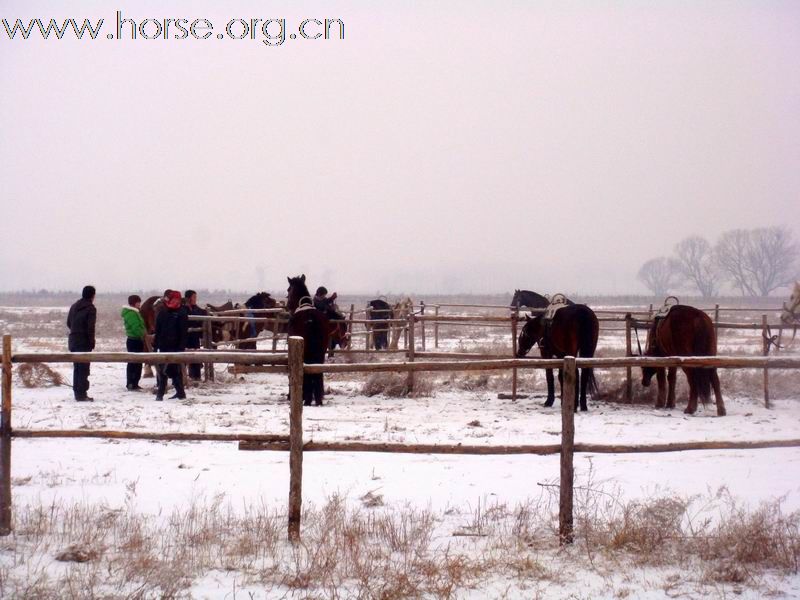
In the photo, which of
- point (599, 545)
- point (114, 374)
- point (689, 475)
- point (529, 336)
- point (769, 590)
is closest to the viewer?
point (769, 590)

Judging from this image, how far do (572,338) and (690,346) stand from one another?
1.69 m

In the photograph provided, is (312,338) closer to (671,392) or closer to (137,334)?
(137,334)

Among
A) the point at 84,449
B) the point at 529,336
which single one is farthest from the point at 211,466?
the point at 529,336

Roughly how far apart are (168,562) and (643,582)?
271 cm

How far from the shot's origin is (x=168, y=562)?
4.21 metres

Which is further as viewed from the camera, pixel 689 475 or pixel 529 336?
pixel 529 336

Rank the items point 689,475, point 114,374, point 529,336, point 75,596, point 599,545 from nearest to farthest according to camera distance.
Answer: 1. point 75,596
2. point 599,545
3. point 689,475
4. point 529,336
5. point 114,374

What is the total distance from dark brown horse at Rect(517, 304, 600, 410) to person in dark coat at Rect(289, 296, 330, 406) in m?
3.47

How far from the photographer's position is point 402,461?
7156 millimetres

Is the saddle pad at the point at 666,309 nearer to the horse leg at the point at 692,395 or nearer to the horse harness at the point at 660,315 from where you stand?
the horse harness at the point at 660,315

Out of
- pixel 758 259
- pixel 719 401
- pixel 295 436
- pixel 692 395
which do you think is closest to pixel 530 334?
pixel 692 395

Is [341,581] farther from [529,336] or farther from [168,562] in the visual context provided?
[529,336]

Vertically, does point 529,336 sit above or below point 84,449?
above

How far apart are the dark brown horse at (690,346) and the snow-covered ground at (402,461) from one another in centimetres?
33
